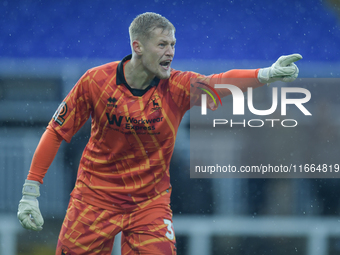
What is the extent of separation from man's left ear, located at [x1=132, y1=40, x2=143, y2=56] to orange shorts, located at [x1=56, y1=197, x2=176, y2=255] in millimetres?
743

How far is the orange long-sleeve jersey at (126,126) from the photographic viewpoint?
2133mm

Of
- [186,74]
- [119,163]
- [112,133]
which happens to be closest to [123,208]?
[119,163]

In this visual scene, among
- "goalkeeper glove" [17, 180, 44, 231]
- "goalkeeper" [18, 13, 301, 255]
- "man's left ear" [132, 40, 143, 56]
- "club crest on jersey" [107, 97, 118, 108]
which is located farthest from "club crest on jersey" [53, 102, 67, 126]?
"man's left ear" [132, 40, 143, 56]

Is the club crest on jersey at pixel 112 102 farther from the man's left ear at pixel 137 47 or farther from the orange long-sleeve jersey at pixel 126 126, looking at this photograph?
the man's left ear at pixel 137 47

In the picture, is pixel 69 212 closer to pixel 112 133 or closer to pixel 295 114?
pixel 112 133

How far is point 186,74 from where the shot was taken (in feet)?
7.07

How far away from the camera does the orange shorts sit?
2.12m

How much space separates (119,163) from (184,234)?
2.19 metres

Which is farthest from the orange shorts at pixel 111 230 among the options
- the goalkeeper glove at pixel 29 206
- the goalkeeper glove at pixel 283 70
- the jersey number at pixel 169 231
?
the goalkeeper glove at pixel 283 70

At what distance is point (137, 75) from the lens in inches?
84.7

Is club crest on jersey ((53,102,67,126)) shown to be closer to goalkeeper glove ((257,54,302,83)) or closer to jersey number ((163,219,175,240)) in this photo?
jersey number ((163,219,175,240))

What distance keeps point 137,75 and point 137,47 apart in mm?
135

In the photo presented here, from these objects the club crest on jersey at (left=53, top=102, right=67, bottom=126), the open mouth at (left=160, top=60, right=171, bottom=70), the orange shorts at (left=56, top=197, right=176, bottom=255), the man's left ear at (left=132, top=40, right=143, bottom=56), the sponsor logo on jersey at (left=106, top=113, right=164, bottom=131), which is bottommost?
the orange shorts at (left=56, top=197, right=176, bottom=255)

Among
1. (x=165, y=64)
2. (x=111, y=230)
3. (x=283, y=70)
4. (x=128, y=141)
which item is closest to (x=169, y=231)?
(x=111, y=230)
